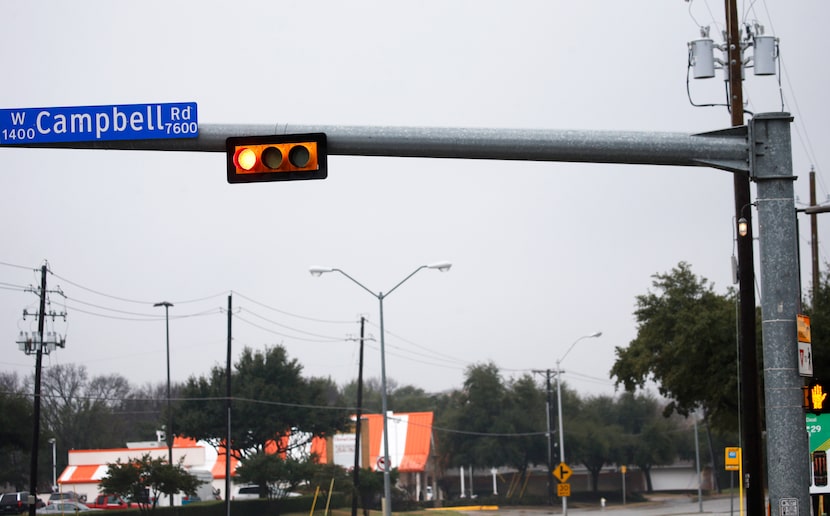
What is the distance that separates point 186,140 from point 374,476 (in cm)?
5743

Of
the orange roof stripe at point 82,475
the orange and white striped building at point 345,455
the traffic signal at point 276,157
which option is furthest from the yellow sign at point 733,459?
the orange roof stripe at point 82,475

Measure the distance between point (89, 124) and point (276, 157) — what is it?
6.02ft

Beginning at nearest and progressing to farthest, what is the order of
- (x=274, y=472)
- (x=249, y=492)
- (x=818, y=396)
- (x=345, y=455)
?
(x=818, y=396)
(x=274, y=472)
(x=249, y=492)
(x=345, y=455)

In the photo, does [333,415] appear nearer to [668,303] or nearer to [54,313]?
[54,313]

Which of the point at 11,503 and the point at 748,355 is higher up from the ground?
the point at 748,355

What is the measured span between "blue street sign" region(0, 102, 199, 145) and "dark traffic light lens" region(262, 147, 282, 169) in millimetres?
809

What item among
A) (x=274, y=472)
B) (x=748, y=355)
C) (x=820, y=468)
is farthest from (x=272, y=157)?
(x=274, y=472)

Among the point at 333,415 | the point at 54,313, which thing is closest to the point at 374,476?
the point at 333,415

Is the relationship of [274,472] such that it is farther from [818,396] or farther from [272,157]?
[272,157]

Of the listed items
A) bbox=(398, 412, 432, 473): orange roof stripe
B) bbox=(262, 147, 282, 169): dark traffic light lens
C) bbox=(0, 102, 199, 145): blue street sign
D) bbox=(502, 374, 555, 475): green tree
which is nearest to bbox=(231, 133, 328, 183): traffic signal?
bbox=(262, 147, 282, 169): dark traffic light lens

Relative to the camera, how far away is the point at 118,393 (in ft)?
362

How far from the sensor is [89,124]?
9.97 metres

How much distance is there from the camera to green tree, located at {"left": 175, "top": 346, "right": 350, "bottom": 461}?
73.4m

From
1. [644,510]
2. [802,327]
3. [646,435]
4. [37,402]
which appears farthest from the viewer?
[646,435]
